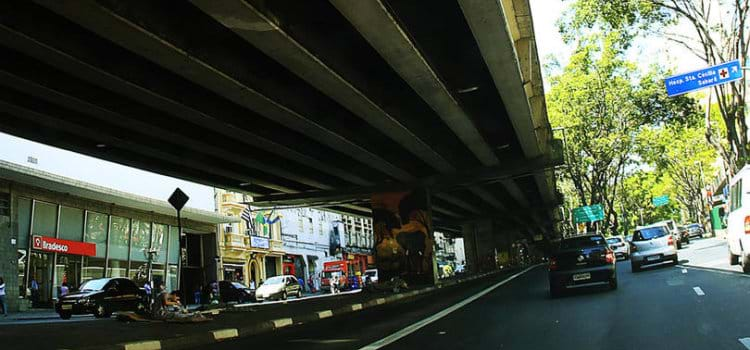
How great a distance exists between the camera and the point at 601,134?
128 ft

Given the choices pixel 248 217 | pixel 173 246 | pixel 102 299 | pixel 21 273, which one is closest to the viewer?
pixel 102 299

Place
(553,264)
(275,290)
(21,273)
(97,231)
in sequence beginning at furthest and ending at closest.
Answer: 1. (275,290)
2. (97,231)
3. (21,273)
4. (553,264)

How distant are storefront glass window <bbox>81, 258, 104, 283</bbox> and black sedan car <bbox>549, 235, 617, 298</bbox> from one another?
23362 millimetres

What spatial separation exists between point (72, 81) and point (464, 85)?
965 centimetres

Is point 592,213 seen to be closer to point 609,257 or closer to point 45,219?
point 609,257

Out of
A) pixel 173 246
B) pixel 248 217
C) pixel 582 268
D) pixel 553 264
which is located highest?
pixel 248 217

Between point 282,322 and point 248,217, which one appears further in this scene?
point 248,217

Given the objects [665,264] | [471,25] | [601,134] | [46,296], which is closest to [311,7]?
[471,25]

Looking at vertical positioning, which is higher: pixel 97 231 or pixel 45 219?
pixel 45 219

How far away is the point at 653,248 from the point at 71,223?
2501cm

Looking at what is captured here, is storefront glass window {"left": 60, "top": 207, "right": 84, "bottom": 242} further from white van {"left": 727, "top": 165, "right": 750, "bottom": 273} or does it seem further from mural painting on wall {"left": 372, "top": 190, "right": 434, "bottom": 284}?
white van {"left": 727, "top": 165, "right": 750, "bottom": 273}

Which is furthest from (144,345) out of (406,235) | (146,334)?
(406,235)

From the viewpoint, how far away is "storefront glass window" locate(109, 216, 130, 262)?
32.5 metres

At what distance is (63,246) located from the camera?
28578mm
